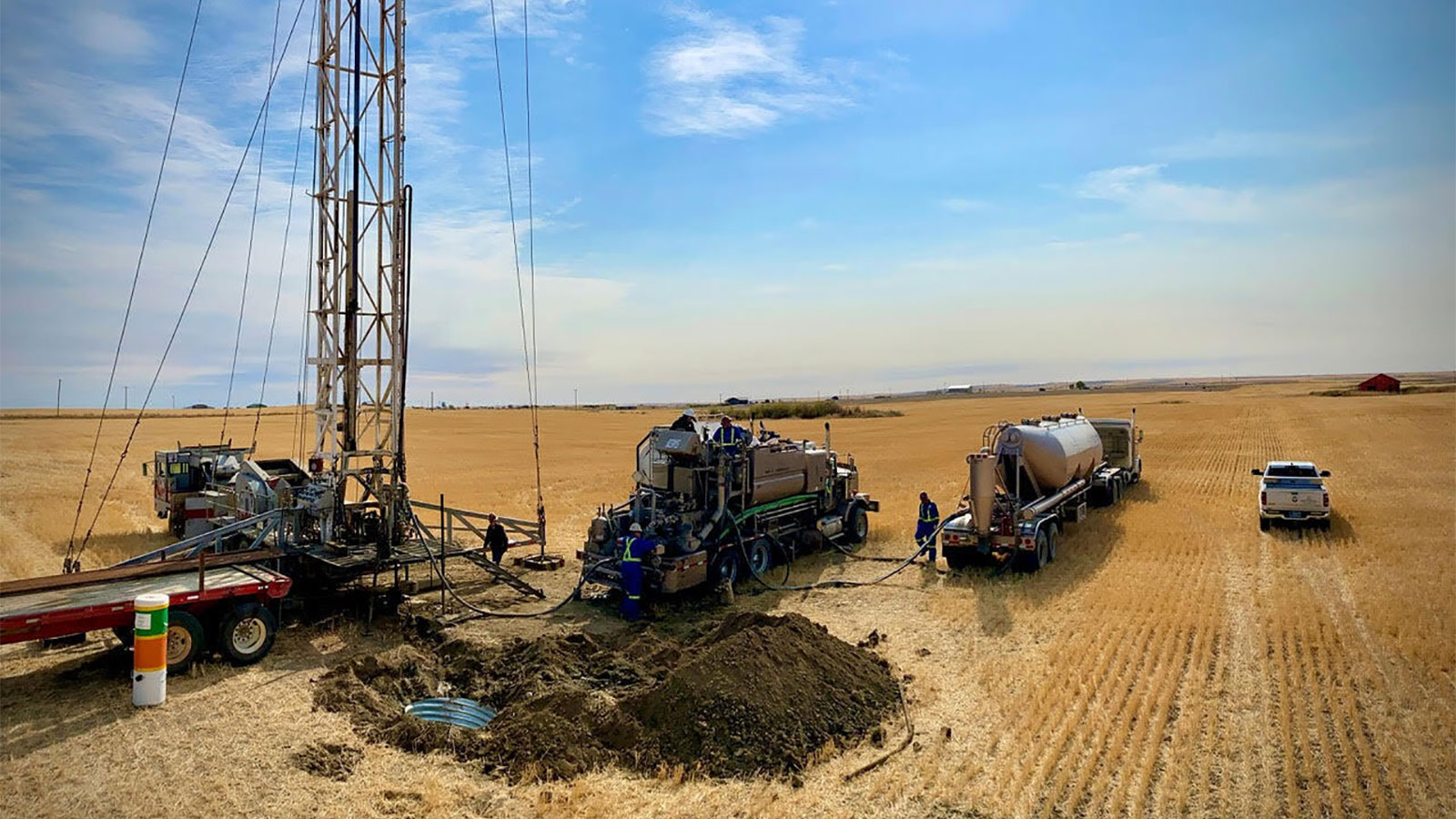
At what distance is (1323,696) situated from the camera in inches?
394

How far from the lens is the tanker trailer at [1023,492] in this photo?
17.0 m

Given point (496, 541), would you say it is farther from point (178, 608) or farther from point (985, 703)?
point (985, 703)

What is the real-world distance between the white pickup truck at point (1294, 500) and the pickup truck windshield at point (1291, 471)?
0.19 feet

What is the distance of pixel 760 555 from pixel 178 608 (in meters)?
10.4

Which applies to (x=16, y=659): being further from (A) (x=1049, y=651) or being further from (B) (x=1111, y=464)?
(B) (x=1111, y=464)

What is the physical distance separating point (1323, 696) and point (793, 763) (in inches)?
262

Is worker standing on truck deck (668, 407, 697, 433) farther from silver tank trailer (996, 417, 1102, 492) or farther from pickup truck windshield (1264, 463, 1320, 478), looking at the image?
pickup truck windshield (1264, 463, 1320, 478)

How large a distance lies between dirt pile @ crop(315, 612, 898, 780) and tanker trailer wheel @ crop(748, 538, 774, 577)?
541 centimetres

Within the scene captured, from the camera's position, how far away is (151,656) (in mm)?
9375

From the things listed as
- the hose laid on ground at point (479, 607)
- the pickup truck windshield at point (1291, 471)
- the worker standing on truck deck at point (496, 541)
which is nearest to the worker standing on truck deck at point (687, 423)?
the hose laid on ground at point (479, 607)

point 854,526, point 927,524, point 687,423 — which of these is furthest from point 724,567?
point 854,526

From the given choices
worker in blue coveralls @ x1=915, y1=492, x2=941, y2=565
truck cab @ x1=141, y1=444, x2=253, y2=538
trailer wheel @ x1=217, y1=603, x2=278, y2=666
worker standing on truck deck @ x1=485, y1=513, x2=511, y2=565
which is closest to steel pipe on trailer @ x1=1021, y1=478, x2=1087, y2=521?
worker in blue coveralls @ x1=915, y1=492, x2=941, y2=565

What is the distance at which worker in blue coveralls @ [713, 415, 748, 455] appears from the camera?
16625mm

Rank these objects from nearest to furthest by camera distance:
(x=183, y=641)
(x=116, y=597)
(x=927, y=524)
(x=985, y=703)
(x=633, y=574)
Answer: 1. (x=985, y=703)
2. (x=116, y=597)
3. (x=183, y=641)
4. (x=633, y=574)
5. (x=927, y=524)
